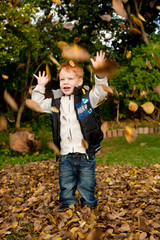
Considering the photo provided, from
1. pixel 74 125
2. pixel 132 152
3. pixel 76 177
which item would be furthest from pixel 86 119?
pixel 132 152

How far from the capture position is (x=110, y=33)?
1221cm

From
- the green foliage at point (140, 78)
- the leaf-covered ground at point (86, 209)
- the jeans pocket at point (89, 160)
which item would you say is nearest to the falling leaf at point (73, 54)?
the jeans pocket at point (89, 160)

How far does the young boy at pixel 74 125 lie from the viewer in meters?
2.55

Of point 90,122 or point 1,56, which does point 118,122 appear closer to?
point 1,56

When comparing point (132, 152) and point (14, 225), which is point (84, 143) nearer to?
point (14, 225)

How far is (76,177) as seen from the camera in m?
2.76

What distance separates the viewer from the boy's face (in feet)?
8.50

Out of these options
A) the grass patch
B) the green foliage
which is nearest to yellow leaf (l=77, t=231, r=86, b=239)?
the grass patch

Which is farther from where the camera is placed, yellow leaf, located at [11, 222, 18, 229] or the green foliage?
the green foliage

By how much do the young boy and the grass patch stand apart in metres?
2.26

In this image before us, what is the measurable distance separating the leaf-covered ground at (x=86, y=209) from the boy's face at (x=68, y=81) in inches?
50.2

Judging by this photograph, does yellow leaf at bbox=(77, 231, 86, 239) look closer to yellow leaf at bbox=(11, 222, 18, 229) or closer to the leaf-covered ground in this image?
the leaf-covered ground

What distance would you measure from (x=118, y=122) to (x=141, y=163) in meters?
5.60

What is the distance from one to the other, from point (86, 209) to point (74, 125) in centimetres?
92
